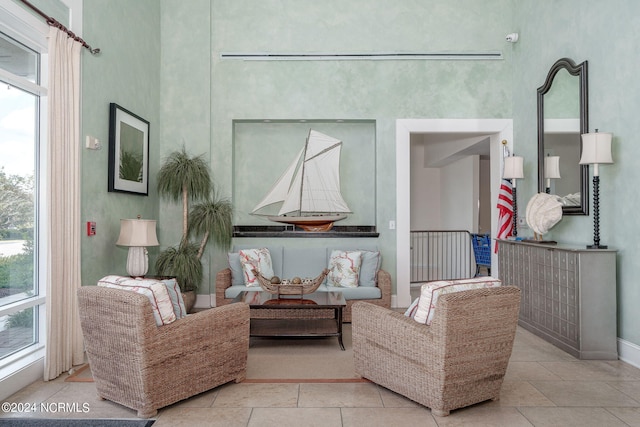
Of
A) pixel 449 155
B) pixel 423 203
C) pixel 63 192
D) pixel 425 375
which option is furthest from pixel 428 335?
pixel 423 203

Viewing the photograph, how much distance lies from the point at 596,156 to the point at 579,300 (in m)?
1.18

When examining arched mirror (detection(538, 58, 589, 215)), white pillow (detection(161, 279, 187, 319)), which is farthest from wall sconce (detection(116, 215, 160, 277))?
arched mirror (detection(538, 58, 589, 215))

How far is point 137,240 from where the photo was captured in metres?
4.14

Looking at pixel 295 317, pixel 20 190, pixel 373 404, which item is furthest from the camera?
pixel 295 317

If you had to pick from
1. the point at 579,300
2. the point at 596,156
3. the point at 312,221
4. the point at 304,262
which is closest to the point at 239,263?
the point at 304,262

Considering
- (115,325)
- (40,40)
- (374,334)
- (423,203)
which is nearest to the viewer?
(115,325)

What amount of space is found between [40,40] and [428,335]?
3.40 m

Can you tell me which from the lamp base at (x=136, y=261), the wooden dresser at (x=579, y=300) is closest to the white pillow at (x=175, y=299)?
the lamp base at (x=136, y=261)

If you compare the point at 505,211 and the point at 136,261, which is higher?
the point at 505,211

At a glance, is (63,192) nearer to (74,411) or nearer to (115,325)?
(115,325)

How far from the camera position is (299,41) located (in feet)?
19.2

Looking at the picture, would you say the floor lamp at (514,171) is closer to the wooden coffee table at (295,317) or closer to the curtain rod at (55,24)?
the wooden coffee table at (295,317)

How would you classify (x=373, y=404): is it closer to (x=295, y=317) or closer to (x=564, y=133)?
(x=295, y=317)

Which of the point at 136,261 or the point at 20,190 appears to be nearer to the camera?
the point at 20,190
